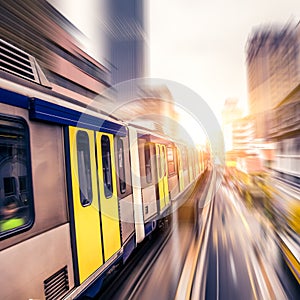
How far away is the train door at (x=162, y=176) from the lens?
8.98 m

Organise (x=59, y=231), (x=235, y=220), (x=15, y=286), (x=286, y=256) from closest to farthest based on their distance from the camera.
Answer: (x=15, y=286)
(x=59, y=231)
(x=286, y=256)
(x=235, y=220)

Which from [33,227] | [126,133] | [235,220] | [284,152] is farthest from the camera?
[284,152]

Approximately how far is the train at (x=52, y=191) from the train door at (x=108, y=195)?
0.05 ft

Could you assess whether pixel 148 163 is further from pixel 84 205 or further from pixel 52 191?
pixel 52 191

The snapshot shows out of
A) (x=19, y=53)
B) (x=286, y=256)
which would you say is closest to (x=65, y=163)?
(x=19, y=53)

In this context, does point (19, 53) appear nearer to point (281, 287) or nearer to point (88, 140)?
point (88, 140)

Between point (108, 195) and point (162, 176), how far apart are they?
4.86 meters

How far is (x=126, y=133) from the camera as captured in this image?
19.4ft

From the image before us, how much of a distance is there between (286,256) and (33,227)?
394cm

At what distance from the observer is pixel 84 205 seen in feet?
12.7

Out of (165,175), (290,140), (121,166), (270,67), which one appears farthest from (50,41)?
(270,67)

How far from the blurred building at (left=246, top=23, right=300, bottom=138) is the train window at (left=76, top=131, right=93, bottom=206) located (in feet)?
200

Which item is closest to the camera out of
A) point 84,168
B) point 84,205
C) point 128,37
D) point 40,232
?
point 40,232

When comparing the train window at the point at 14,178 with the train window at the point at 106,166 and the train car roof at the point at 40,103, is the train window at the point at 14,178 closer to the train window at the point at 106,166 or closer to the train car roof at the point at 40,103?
the train car roof at the point at 40,103
